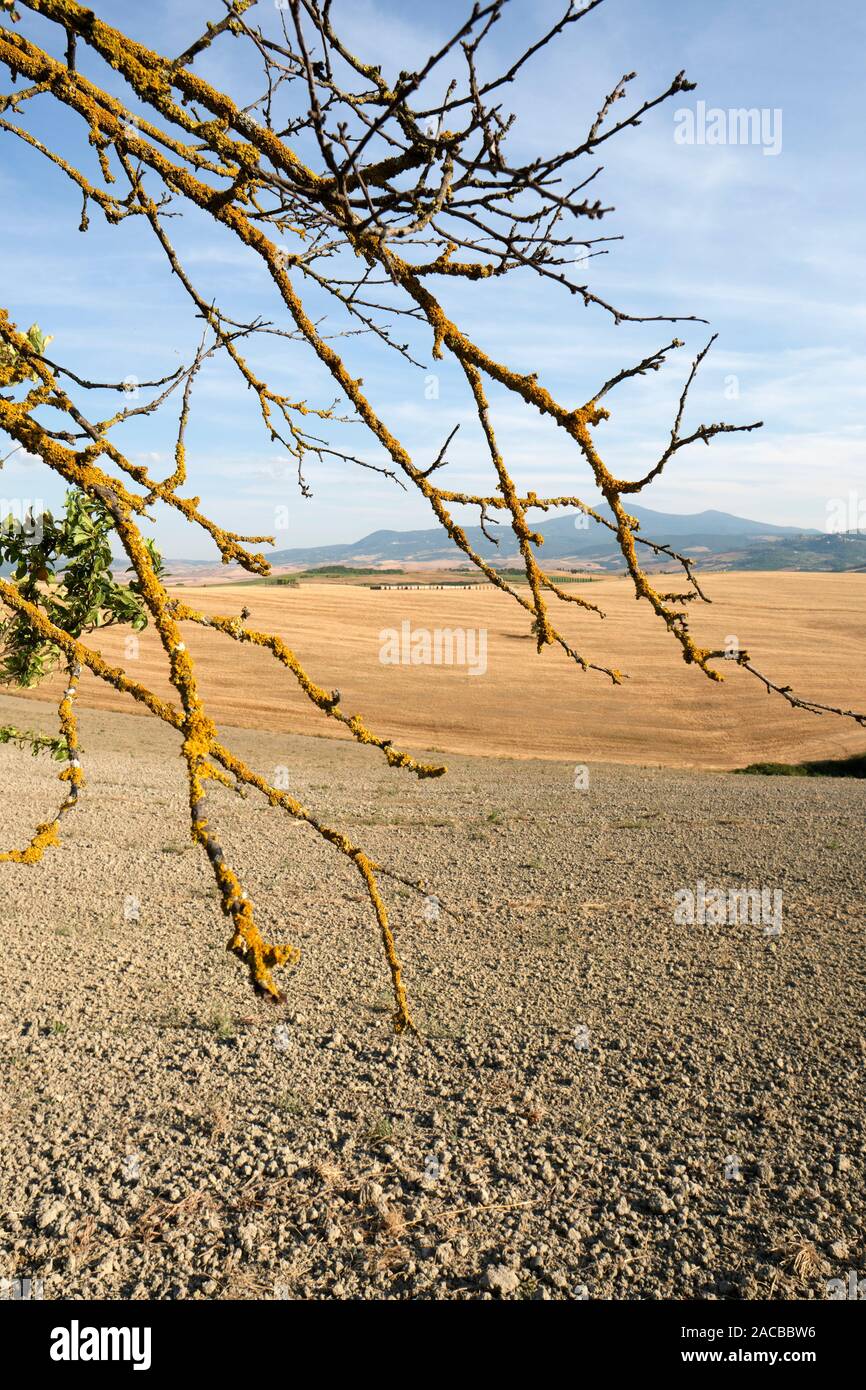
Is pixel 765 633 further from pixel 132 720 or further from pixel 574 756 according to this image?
pixel 132 720

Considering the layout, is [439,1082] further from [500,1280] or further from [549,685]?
[549,685]

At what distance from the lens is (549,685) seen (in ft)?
140

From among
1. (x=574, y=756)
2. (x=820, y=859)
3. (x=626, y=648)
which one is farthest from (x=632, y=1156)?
(x=626, y=648)

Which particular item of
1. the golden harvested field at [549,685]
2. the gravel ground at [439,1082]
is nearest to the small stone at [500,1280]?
the gravel ground at [439,1082]

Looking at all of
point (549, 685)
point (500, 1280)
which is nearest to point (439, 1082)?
point (500, 1280)

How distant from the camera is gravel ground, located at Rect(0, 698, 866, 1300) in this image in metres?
5.16

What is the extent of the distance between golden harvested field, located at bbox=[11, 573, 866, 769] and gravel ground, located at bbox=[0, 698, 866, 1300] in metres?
13.6

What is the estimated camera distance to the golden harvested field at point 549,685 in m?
33.2

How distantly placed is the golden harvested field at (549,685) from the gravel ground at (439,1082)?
535 inches

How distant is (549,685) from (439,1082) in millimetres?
36100

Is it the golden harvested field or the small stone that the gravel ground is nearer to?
the small stone
